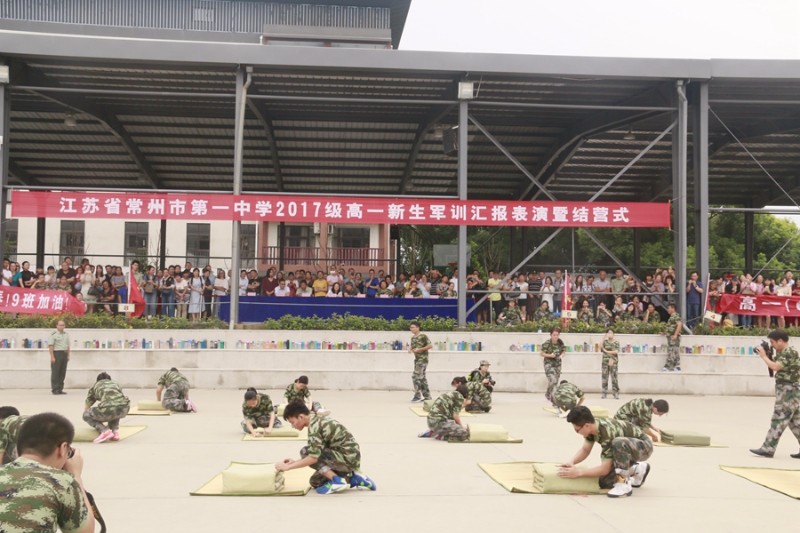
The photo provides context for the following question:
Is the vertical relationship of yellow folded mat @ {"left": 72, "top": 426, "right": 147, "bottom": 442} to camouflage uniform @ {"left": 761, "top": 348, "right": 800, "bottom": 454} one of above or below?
below

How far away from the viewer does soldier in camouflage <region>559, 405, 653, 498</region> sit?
8438 mm

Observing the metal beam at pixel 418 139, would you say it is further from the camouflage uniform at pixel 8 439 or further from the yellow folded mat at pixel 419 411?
the camouflage uniform at pixel 8 439

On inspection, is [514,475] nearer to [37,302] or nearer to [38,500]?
[38,500]

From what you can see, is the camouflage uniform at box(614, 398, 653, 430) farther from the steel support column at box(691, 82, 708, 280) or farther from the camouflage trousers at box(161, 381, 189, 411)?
the steel support column at box(691, 82, 708, 280)

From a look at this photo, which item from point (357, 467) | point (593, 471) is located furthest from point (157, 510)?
point (593, 471)

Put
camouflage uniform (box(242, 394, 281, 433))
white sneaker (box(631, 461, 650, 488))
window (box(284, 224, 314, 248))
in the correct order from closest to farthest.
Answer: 1. white sneaker (box(631, 461, 650, 488))
2. camouflage uniform (box(242, 394, 281, 433))
3. window (box(284, 224, 314, 248))

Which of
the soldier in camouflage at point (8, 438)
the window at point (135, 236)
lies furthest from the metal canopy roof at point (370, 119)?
the window at point (135, 236)

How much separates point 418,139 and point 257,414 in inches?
599

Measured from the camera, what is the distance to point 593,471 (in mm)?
8555

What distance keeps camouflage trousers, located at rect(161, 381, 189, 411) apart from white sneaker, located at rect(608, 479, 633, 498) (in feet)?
29.3

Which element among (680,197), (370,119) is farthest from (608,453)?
(370,119)

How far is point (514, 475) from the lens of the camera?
371 inches

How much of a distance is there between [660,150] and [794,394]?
60.4 feet

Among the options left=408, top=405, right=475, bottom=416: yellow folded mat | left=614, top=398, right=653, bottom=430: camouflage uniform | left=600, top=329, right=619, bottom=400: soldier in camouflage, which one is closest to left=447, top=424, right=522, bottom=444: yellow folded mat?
left=614, top=398, right=653, bottom=430: camouflage uniform
